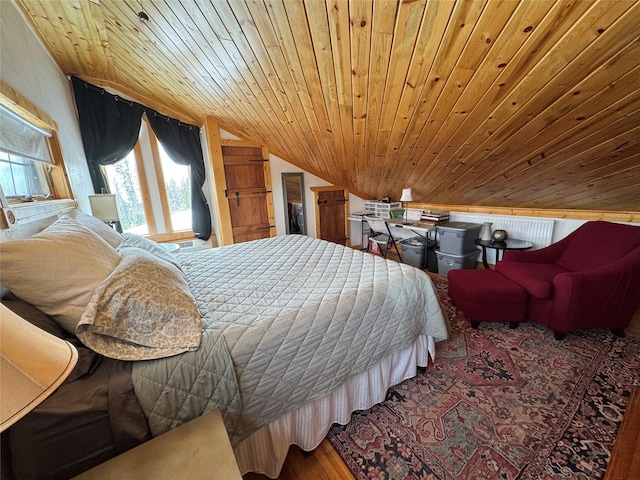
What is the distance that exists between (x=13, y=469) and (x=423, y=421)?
5.42 feet

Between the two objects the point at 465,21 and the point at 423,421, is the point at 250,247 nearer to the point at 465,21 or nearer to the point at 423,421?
the point at 423,421

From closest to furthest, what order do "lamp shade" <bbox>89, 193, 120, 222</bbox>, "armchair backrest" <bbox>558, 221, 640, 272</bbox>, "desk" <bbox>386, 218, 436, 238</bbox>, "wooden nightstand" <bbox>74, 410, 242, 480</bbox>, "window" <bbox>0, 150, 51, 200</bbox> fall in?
"wooden nightstand" <bbox>74, 410, 242, 480</bbox> < "window" <bbox>0, 150, 51, 200</bbox> < "armchair backrest" <bbox>558, 221, 640, 272</bbox> < "lamp shade" <bbox>89, 193, 120, 222</bbox> < "desk" <bbox>386, 218, 436, 238</bbox>

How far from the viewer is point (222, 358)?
101cm

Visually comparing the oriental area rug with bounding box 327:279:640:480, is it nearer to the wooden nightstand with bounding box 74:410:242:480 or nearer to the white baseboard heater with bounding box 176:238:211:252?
the wooden nightstand with bounding box 74:410:242:480

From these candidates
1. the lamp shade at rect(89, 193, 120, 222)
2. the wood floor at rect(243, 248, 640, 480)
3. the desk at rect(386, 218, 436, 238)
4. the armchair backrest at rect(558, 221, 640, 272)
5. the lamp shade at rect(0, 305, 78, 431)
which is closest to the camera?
the lamp shade at rect(0, 305, 78, 431)

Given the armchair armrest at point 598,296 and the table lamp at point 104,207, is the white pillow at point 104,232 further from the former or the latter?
the armchair armrest at point 598,296

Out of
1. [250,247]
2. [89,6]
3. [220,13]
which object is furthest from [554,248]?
[89,6]

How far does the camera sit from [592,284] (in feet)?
6.06

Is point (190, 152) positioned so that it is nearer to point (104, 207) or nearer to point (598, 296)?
point (104, 207)

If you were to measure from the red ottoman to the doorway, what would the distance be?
104 inches

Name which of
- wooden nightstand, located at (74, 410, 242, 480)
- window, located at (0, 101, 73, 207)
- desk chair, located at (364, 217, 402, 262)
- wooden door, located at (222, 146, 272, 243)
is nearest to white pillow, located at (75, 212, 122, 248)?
window, located at (0, 101, 73, 207)

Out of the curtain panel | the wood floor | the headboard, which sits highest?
the curtain panel

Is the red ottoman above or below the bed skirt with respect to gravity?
above

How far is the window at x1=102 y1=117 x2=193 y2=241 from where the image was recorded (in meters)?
3.20
